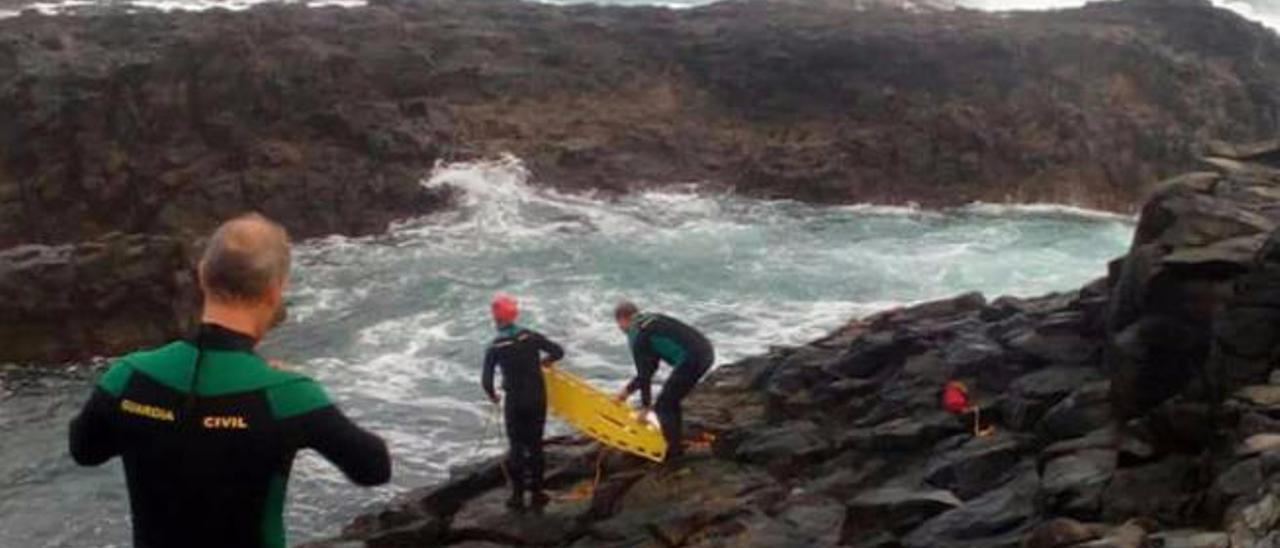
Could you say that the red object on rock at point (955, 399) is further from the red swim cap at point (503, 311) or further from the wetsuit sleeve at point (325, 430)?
the wetsuit sleeve at point (325, 430)

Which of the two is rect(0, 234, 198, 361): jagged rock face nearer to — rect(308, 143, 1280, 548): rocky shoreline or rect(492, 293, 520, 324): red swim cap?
rect(308, 143, 1280, 548): rocky shoreline

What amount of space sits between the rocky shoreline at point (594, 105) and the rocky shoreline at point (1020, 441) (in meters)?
15.4

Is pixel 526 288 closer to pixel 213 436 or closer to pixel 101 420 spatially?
pixel 101 420

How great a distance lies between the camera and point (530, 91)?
32625 millimetres

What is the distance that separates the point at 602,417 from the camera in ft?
42.5

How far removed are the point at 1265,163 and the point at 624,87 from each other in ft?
65.5

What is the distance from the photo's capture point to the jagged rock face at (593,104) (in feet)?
92.3

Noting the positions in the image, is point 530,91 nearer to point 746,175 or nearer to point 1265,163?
point 746,175

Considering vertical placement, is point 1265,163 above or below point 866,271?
above

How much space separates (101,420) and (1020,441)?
9244 millimetres

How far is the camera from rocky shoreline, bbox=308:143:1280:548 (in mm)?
9289

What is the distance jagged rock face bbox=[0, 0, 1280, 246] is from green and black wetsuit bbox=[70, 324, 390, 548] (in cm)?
2474

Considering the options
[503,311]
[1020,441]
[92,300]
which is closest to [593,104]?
[92,300]

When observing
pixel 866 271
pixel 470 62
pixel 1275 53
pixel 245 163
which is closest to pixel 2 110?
pixel 245 163
